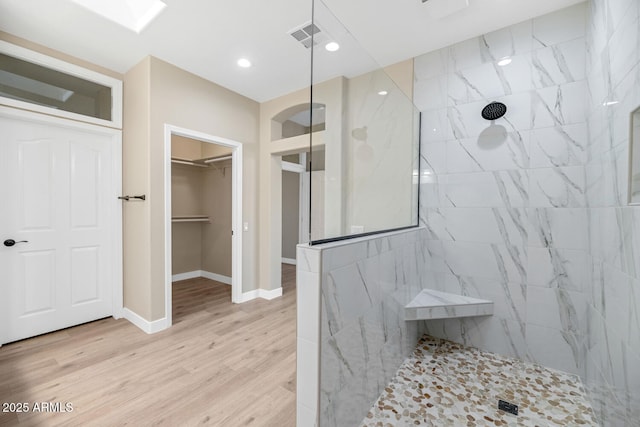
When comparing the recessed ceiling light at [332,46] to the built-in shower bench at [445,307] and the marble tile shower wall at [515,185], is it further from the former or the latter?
the built-in shower bench at [445,307]

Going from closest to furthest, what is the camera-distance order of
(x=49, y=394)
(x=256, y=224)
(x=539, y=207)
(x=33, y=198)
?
(x=49, y=394), (x=539, y=207), (x=33, y=198), (x=256, y=224)

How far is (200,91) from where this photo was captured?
10.3 ft

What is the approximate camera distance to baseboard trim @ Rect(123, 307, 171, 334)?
2691 mm

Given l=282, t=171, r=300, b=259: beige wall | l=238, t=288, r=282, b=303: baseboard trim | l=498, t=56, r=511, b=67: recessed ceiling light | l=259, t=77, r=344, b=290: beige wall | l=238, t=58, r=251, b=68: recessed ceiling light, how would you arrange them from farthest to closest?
l=282, t=171, r=300, b=259: beige wall, l=238, t=288, r=282, b=303: baseboard trim, l=259, t=77, r=344, b=290: beige wall, l=238, t=58, r=251, b=68: recessed ceiling light, l=498, t=56, r=511, b=67: recessed ceiling light

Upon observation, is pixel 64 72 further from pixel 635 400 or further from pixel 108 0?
pixel 635 400

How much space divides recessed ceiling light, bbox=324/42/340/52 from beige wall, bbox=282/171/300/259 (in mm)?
4216

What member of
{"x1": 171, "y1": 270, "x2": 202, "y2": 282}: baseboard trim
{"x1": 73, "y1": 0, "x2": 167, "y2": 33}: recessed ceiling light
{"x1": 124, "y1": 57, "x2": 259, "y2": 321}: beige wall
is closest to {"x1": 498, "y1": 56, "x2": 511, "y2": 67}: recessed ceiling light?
Result: {"x1": 73, "y1": 0, "x2": 167, "y2": 33}: recessed ceiling light

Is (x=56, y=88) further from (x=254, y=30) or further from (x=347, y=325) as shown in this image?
(x=347, y=325)

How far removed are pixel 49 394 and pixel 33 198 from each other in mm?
1844

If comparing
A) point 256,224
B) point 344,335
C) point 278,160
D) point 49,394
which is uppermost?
point 278,160

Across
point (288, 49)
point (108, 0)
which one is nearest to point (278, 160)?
point (288, 49)

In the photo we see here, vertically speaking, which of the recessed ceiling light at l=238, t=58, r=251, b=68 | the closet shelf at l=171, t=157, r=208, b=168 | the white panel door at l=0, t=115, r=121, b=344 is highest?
the recessed ceiling light at l=238, t=58, r=251, b=68

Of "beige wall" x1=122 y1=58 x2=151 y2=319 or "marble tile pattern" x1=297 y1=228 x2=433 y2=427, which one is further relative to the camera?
"beige wall" x1=122 y1=58 x2=151 y2=319

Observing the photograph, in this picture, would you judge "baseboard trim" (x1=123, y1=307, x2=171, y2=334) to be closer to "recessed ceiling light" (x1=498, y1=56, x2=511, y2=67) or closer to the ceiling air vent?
the ceiling air vent
